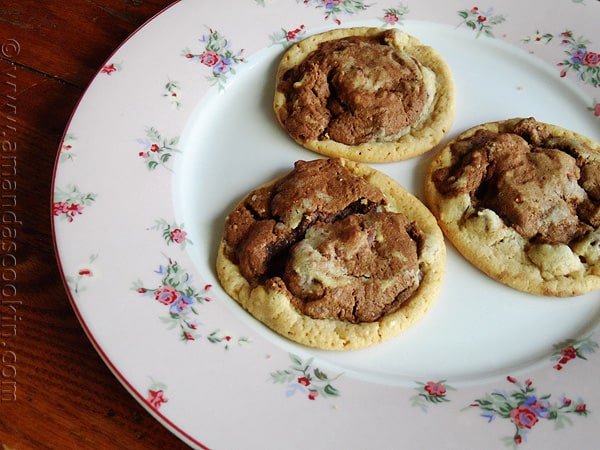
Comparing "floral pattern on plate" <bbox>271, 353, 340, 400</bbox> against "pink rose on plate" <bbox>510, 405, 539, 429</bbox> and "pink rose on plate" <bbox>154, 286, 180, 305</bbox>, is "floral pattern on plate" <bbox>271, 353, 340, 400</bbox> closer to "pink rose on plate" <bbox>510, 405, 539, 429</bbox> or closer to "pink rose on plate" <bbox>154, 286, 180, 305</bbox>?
"pink rose on plate" <bbox>154, 286, 180, 305</bbox>

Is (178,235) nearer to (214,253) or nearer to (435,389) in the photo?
(214,253)

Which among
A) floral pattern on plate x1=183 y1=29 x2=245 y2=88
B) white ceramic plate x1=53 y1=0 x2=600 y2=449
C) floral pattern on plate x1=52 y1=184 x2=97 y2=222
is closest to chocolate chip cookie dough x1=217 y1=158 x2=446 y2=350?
white ceramic plate x1=53 y1=0 x2=600 y2=449

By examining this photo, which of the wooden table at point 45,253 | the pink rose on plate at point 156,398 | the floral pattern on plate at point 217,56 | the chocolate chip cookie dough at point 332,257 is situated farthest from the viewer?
the floral pattern on plate at point 217,56

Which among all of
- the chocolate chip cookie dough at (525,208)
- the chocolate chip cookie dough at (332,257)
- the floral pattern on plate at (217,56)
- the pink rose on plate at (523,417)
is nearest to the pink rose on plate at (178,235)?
the chocolate chip cookie dough at (332,257)

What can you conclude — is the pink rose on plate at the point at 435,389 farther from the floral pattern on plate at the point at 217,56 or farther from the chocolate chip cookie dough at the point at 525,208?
the floral pattern on plate at the point at 217,56

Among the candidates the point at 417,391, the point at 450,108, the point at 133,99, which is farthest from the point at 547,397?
the point at 133,99

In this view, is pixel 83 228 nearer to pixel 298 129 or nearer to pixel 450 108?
pixel 298 129
